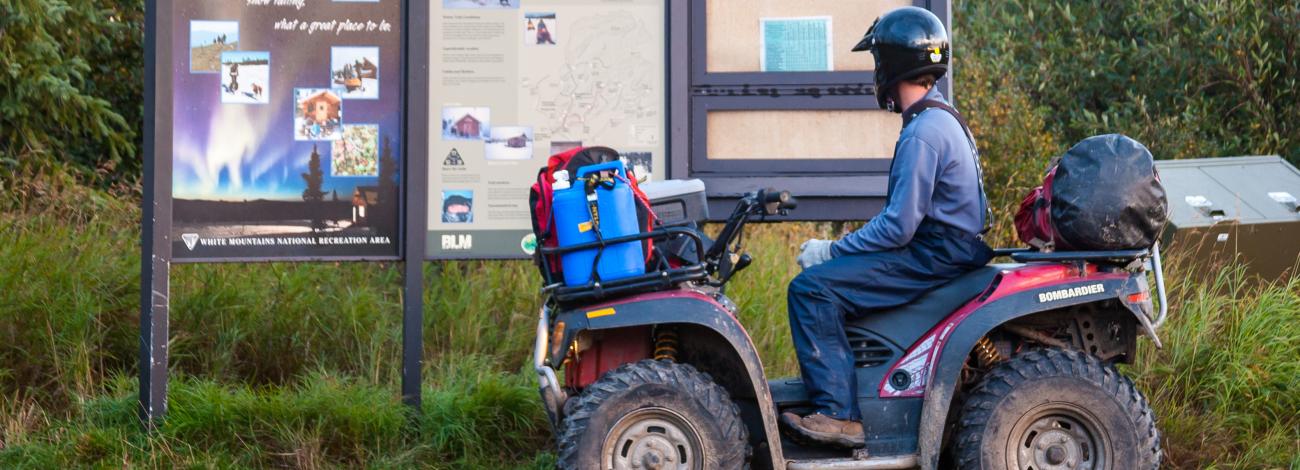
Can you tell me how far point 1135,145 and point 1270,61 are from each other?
22.3 feet

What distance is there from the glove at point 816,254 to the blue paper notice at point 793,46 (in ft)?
5.26

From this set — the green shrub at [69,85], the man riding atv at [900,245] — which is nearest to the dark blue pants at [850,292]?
the man riding atv at [900,245]

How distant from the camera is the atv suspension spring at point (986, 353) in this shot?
17.6ft

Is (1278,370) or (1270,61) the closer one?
(1278,370)

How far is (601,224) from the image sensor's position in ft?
16.9

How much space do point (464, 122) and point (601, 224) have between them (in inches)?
74.1

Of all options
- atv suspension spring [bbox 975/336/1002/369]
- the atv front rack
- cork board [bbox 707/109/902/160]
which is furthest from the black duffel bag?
cork board [bbox 707/109/902/160]

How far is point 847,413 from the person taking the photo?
17.0 feet

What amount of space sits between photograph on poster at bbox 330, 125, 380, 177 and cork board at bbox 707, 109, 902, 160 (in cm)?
161

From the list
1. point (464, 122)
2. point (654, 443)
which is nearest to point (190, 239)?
point (464, 122)

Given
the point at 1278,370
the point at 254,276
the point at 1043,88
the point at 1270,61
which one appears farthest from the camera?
the point at 1043,88

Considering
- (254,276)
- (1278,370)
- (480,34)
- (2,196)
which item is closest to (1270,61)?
(1278,370)

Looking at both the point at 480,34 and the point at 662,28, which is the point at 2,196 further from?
the point at 662,28

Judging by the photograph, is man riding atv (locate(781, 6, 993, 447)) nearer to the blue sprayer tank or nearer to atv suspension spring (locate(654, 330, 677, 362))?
atv suspension spring (locate(654, 330, 677, 362))
